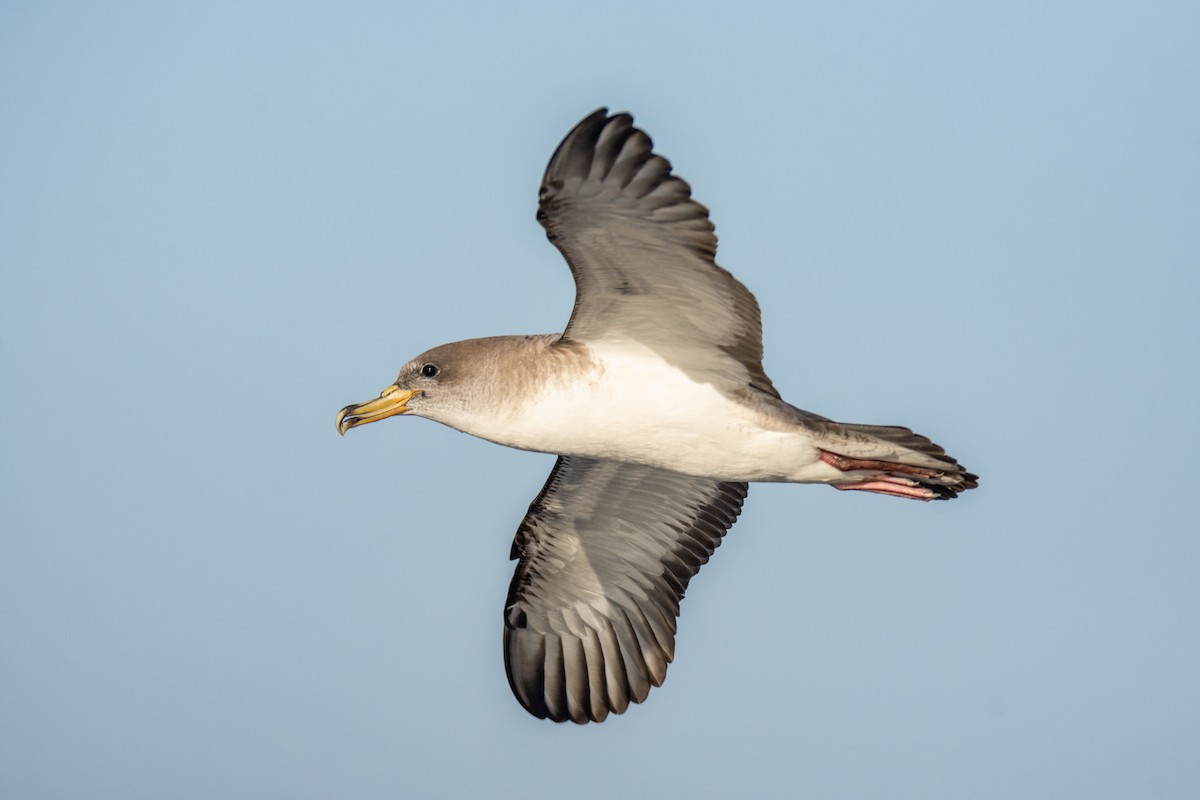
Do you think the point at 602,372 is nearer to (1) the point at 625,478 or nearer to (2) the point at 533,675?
(1) the point at 625,478

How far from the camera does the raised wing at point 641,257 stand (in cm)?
825

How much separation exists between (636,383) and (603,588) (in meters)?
2.49

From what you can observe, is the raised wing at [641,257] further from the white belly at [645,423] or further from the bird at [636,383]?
the white belly at [645,423]

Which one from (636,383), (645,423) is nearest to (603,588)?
(645,423)

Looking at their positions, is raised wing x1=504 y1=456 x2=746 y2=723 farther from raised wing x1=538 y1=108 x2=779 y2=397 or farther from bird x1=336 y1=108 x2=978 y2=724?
raised wing x1=538 y1=108 x2=779 y2=397

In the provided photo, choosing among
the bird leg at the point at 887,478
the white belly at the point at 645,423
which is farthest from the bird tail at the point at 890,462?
the white belly at the point at 645,423

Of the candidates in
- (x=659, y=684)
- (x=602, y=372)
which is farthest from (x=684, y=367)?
(x=659, y=684)

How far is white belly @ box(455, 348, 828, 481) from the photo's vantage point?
9258 millimetres

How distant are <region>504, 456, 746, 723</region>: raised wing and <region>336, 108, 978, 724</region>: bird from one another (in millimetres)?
44

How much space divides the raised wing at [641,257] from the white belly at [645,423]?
0.17 metres

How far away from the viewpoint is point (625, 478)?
35.9 ft

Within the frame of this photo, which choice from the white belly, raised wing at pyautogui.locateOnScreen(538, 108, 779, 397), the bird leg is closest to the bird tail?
the bird leg

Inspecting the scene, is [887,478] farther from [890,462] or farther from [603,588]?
[603,588]

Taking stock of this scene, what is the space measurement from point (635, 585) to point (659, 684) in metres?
0.73
